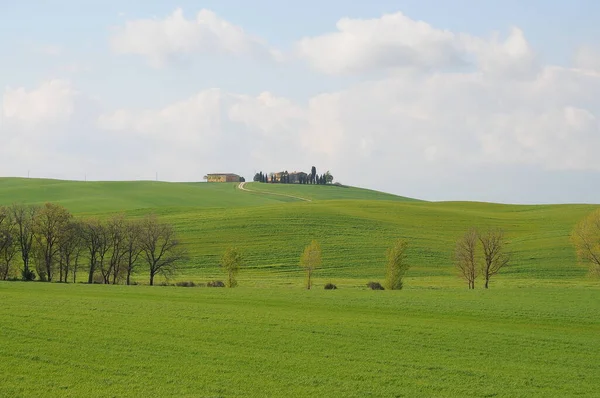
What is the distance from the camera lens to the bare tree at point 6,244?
61.3 meters

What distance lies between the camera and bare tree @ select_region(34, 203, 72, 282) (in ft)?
203

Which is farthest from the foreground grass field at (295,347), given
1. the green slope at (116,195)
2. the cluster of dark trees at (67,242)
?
the green slope at (116,195)

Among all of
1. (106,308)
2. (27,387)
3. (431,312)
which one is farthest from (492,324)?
(27,387)

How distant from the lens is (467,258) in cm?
6100

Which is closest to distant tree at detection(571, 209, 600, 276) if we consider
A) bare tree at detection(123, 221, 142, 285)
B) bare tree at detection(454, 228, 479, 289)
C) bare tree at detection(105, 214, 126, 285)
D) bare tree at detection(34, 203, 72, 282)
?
bare tree at detection(454, 228, 479, 289)

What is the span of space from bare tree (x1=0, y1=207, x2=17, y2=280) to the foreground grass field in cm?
2610

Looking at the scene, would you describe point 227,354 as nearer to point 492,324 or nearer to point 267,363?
point 267,363

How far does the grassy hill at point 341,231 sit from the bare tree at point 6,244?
13.6 metres

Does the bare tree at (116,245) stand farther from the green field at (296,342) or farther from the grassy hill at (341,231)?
the green field at (296,342)

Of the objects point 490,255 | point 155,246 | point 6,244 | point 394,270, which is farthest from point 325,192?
point 6,244

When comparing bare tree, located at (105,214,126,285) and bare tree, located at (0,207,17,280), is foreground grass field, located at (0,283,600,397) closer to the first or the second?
bare tree, located at (105,214,126,285)

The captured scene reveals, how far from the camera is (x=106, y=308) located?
31.9 m

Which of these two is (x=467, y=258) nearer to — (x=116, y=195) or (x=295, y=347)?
(x=295, y=347)

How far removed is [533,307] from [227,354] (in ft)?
66.0
